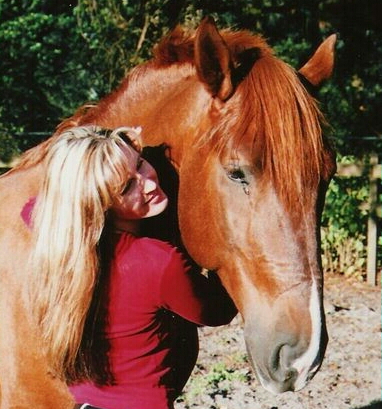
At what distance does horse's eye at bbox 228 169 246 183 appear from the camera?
6.40ft

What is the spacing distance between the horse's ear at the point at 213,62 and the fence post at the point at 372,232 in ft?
19.7

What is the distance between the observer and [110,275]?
1.98 meters

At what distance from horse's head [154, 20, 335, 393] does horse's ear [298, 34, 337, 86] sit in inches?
11.9

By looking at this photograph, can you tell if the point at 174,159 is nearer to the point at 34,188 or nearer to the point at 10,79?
the point at 34,188

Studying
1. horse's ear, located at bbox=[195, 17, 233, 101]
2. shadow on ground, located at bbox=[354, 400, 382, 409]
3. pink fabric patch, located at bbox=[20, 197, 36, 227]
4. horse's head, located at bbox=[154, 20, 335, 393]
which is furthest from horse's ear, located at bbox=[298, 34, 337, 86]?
shadow on ground, located at bbox=[354, 400, 382, 409]

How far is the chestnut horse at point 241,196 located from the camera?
183 centimetres

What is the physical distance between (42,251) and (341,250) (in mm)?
6514

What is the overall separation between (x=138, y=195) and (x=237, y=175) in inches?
13.7

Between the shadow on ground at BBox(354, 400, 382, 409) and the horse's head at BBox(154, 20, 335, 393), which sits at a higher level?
the horse's head at BBox(154, 20, 335, 393)

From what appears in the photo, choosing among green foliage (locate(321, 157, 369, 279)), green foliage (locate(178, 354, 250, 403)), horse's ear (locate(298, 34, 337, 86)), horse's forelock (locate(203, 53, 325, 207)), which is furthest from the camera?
green foliage (locate(321, 157, 369, 279))

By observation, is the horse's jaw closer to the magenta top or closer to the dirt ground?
the magenta top

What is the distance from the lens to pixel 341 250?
7.95m

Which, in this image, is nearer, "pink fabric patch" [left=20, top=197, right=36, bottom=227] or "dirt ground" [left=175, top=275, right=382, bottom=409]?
"pink fabric patch" [left=20, top=197, right=36, bottom=227]

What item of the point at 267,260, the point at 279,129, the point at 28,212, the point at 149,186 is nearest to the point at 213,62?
the point at 279,129
